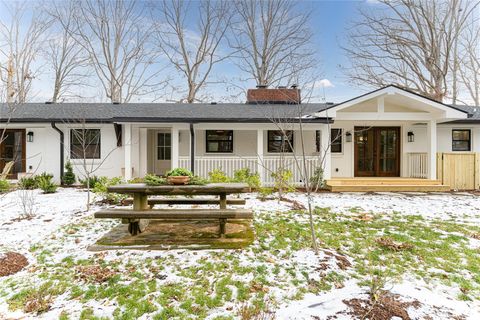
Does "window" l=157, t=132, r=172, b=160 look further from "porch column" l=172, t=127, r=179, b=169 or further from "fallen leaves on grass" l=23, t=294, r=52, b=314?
"fallen leaves on grass" l=23, t=294, r=52, b=314

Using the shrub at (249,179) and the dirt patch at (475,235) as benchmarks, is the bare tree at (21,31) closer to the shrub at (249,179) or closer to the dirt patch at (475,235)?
the shrub at (249,179)

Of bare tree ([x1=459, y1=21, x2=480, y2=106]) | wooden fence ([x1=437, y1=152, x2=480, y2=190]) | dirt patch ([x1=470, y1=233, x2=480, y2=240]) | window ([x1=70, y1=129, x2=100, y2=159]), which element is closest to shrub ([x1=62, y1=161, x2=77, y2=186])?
window ([x1=70, y1=129, x2=100, y2=159])

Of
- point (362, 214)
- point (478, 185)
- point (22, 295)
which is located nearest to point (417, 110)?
point (478, 185)

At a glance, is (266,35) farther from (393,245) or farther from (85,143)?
(393,245)

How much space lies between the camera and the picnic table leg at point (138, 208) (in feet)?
14.3

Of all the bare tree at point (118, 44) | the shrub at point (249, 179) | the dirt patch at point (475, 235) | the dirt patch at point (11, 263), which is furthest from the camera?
the bare tree at point (118, 44)

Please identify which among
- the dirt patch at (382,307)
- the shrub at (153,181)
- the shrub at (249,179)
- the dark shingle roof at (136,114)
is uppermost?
the dark shingle roof at (136,114)

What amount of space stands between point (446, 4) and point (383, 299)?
68.1 ft

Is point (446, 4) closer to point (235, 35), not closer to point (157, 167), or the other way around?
point (235, 35)

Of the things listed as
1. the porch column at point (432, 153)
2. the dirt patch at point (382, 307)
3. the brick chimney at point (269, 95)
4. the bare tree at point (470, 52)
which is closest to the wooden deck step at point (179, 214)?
the dirt patch at point (382, 307)

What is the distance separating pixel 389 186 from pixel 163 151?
31.9 ft

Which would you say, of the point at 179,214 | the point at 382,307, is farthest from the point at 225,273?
the point at 382,307

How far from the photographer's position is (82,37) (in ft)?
64.3

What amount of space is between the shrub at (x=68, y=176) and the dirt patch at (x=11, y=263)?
24.2 ft
